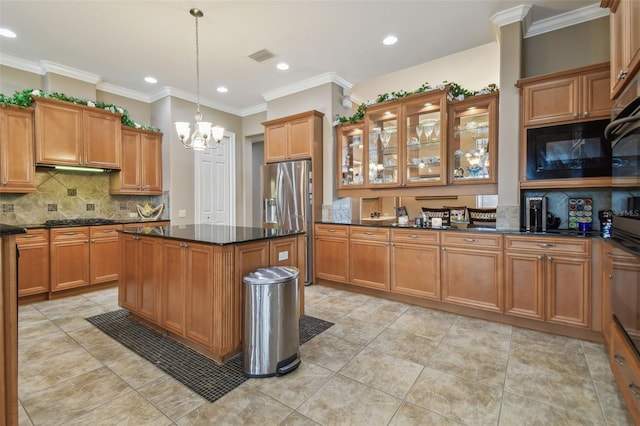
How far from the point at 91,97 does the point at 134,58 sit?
123 centimetres

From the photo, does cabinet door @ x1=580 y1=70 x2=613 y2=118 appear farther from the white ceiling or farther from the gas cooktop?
the gas cooktop

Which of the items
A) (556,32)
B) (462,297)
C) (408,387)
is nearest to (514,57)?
(556,32)

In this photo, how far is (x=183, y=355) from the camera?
8.07 ft

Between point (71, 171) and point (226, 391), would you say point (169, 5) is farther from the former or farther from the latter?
point (226, 391)

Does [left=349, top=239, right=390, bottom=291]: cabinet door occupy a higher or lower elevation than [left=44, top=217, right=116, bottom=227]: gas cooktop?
lower

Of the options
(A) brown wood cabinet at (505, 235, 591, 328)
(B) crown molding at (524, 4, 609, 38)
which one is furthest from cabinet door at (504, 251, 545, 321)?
(B) crown molding at (524, 4, 609, 38)

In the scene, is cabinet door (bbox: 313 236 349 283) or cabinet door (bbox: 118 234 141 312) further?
cabinet door (bbox: 313 236 349 283)

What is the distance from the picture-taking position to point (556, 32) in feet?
10.6

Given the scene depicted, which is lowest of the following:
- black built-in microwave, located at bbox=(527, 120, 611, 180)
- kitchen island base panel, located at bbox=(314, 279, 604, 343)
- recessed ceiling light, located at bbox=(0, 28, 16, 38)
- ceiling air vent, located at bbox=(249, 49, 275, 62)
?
→ kitchen island base panel, located at bbox=(314, 279, 604, 343)

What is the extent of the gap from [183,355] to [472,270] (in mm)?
2917

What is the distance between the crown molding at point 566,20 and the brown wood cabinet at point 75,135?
18.8ft

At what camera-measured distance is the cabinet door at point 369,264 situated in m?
3.84

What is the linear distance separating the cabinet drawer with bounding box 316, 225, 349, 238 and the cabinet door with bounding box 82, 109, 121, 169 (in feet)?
11.0

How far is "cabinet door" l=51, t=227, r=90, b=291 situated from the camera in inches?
153
